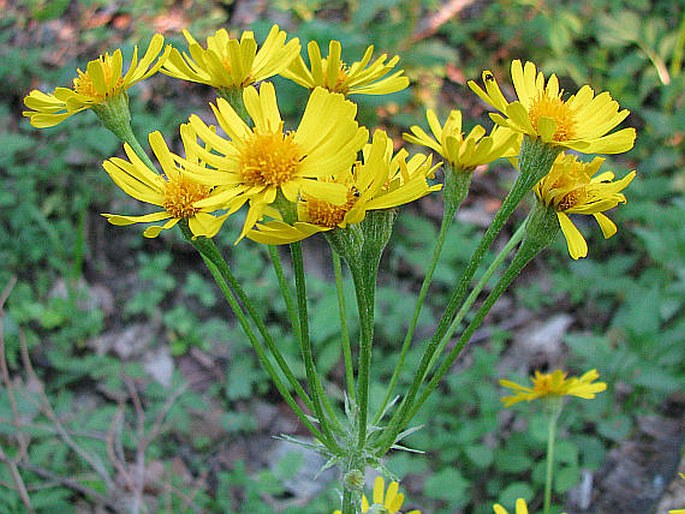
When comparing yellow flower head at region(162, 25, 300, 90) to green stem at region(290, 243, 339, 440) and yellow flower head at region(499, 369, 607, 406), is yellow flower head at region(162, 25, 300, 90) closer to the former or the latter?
green stem at region(290, 243, 339, 440)

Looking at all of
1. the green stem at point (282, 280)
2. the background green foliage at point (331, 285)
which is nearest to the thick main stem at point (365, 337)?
the green stem at point (282, 280)

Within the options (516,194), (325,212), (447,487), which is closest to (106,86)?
(325,212)

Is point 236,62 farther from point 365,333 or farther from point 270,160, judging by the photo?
point 365,333

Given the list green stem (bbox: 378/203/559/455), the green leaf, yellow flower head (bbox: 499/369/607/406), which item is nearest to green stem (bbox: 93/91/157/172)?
green stem (bbox: 378/203/559/455)

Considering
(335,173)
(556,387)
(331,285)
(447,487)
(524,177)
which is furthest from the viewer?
(331,285)

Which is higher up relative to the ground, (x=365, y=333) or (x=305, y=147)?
(x=305, y=147)

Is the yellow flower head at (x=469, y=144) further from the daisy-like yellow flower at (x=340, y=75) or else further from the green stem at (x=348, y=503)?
the green stem at (x=348, y=503)
